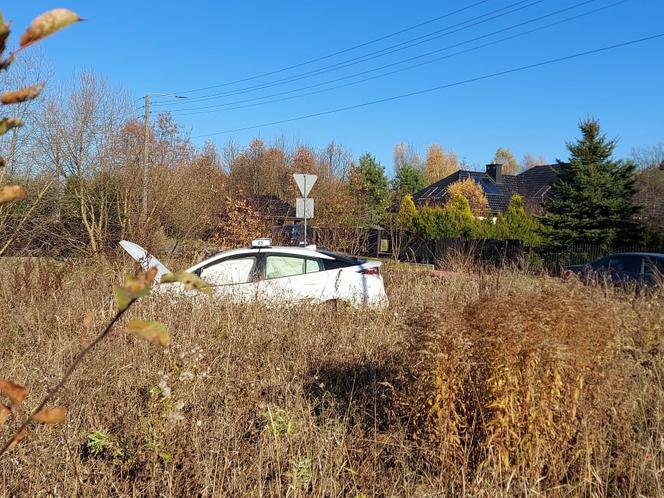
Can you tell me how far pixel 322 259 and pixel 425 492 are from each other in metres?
6.29

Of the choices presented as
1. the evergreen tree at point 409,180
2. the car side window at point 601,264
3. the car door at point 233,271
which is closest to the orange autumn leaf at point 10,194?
the car door at point 233,271

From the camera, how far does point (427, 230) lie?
33906mm

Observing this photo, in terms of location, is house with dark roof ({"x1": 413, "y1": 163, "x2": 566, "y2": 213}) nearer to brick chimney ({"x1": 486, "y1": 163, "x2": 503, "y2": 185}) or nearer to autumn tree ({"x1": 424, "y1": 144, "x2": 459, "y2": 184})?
brick chimney ({"x1": 486, "y1": 163, "x2": 503, "y2": 185})

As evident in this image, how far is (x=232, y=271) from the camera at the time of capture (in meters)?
9.45

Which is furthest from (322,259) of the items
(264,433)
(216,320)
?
(264,433)

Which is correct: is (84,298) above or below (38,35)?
below

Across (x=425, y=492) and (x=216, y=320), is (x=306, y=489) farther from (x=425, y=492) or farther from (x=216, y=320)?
(x=216, y=320)

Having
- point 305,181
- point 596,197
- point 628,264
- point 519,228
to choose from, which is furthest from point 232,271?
point 519,228

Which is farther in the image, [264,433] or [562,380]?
[264,433]

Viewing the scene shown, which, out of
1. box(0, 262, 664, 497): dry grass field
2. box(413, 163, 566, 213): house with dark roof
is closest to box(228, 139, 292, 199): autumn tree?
box(413, 163, 566, 213): house with dark roof

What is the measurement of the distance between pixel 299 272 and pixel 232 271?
38.8 inches

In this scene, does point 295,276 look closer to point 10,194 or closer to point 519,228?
point 10,194

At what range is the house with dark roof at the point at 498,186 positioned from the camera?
2057 inches

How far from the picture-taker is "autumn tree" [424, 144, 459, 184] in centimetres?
8706
